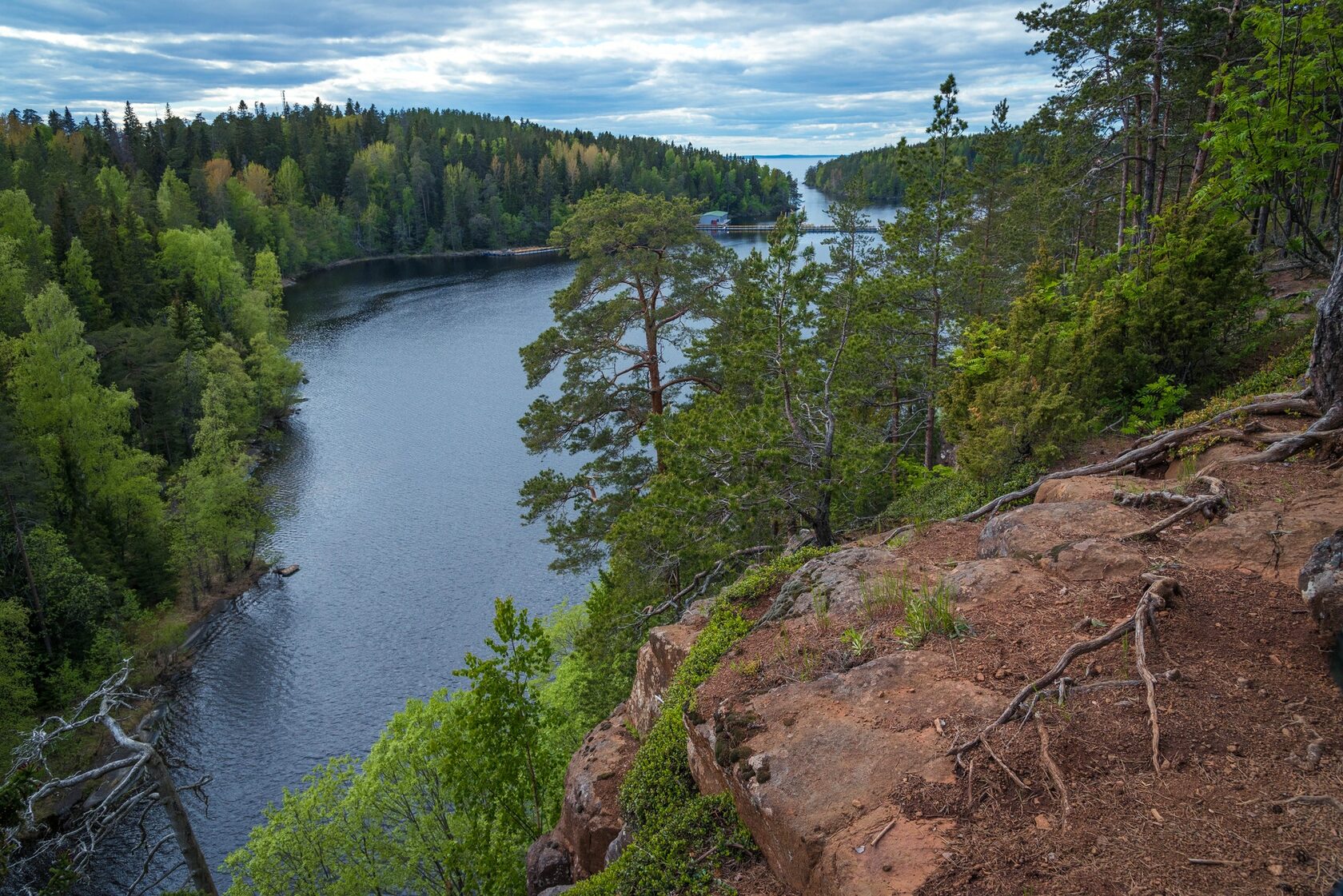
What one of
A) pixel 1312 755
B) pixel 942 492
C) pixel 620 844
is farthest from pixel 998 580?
pixel 942 492

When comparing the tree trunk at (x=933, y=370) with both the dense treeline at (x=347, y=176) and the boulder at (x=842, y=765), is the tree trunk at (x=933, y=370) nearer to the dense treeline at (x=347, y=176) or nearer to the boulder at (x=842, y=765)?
the boulder at (x=842, y=765)

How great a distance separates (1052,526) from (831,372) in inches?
198

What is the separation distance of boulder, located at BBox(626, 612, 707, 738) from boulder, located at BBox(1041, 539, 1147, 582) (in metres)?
4.22

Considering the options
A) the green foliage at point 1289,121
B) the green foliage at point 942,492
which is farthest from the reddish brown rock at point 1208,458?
the green foliage at point 942,492

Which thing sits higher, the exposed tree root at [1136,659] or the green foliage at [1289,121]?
the green foliage at [1289,121]

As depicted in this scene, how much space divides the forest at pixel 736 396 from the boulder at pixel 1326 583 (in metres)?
4.18

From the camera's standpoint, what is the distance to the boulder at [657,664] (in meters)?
9.89

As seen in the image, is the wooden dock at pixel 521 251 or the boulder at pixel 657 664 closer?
the boulder at pixel 657 664

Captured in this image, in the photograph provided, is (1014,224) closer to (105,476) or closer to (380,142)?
(105,476)

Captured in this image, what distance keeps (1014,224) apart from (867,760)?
28846 mm

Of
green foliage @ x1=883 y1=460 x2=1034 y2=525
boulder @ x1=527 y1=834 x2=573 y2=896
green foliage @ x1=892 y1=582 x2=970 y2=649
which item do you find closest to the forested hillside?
green foliage @ x1=883 y1=460 x2=1034 y2=525

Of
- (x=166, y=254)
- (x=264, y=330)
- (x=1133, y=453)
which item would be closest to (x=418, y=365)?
(x=264, y=330)

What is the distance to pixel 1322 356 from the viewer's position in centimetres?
775

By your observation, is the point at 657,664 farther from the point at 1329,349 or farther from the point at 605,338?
the point at 605,338
